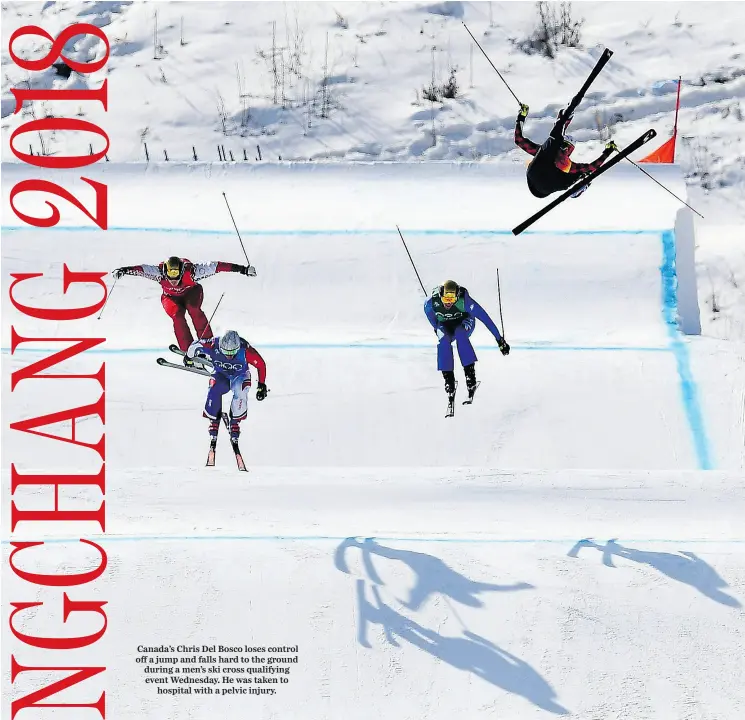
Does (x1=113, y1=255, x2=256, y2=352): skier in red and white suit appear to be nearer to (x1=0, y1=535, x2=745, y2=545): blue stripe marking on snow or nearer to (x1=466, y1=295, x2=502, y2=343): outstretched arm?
(x1=466, y1=295, x2=502, y2=343): outstretched arm

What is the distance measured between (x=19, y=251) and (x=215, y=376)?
3.35 metres

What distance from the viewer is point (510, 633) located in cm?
868

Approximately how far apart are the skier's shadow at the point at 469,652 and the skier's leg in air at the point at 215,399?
2.34 metres

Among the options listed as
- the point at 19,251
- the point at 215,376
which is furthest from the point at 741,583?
the point at 19,251

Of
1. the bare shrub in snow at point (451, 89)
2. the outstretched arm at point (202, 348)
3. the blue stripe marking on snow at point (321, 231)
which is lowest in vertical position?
the outstretched arm at point (202, 348)

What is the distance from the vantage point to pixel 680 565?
358 inches

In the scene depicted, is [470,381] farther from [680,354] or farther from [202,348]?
[202,348]

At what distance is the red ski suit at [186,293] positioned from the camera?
11.2 m

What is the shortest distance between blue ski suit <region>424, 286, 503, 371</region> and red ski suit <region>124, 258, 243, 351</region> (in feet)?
6.21

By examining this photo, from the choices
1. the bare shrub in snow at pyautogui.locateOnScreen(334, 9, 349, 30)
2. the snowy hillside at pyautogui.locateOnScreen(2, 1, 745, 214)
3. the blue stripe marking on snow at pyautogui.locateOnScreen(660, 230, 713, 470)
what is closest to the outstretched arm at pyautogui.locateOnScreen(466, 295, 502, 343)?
the blue stripe marking on snow at pyautogui.locateOnScreen(660, 230, 713, 470)

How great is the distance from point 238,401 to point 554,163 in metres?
3.79

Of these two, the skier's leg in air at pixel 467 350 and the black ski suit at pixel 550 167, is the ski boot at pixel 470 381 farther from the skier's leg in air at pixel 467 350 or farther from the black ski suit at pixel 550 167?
the black ski suit at pixel 550 167

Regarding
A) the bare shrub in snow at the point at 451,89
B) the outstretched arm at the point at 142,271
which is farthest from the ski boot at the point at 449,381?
the bare shrub in snow at the point at 451,89

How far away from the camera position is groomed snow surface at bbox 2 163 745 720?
8.53 m
